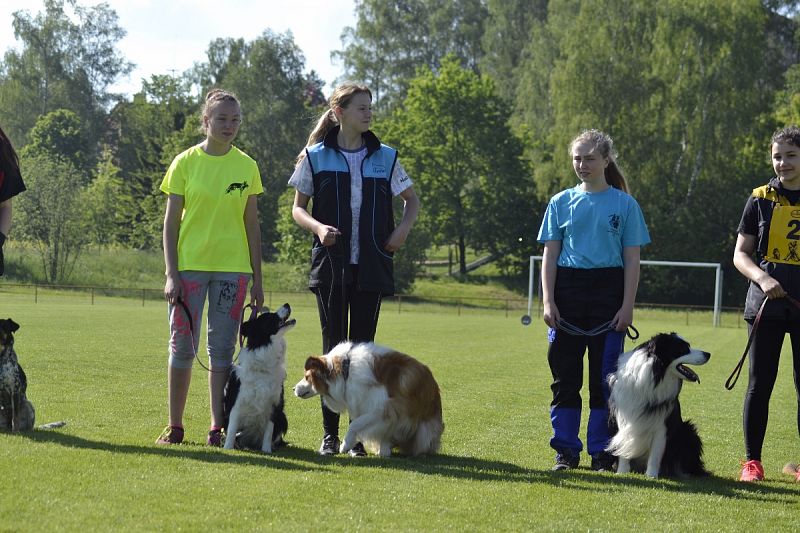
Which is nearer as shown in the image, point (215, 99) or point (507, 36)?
point (215, 99)

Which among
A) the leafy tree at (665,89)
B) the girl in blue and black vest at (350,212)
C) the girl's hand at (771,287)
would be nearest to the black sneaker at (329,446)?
the girl in blue and black vest at (350,212)

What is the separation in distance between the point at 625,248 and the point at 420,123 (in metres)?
46.0

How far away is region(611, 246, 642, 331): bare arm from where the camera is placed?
6156mm

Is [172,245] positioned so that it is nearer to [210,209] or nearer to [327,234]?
[210,209]

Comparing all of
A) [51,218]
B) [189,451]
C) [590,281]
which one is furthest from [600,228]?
[51,218]

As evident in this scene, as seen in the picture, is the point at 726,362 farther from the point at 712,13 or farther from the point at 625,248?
the point at 712,13

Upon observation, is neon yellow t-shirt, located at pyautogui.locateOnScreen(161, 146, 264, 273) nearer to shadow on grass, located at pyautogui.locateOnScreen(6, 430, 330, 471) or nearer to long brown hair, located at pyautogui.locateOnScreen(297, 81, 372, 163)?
long brown hair, located at pyautogui.locateOnScreen(297, 81, 372, 163)

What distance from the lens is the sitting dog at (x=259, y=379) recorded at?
20.5ft

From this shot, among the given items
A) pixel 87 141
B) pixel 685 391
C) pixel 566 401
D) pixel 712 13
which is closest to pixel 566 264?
pixel 566 401

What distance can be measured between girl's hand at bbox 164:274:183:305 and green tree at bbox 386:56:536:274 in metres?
44.8

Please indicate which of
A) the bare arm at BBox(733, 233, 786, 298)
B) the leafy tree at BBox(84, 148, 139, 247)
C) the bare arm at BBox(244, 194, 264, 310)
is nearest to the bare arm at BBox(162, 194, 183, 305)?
the bare arm at BBox(244, 194, 264, 310)

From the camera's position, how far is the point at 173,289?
6.33 m

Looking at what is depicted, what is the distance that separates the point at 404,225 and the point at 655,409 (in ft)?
6.32

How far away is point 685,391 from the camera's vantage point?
12672mm
